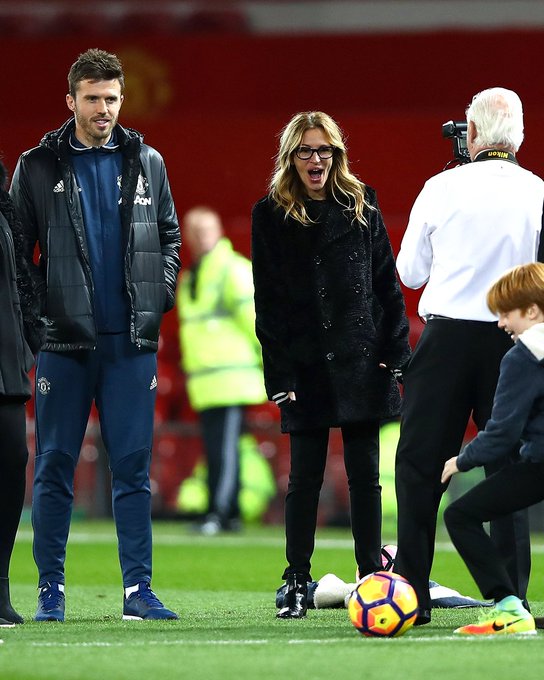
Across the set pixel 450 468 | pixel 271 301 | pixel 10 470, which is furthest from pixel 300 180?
pixel 10 470

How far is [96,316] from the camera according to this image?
19.5 feet

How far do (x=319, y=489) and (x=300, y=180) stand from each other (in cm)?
120

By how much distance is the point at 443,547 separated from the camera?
10.0 m

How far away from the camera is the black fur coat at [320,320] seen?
19.8ft

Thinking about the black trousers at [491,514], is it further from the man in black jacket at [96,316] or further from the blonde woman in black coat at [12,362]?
the blonde woman in black coat at [12,362]

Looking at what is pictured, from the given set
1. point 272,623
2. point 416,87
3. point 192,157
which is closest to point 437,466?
point 272,623

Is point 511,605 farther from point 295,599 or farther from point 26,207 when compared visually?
point 26,207

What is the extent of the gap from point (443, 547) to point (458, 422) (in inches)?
182

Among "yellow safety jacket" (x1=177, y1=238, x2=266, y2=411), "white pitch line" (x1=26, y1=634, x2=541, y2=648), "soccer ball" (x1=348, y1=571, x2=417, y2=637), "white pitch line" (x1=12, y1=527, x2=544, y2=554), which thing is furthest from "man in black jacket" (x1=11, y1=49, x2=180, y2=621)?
"yellow safety jacket" (x1=177, y1=238, x2=266, y2=411)

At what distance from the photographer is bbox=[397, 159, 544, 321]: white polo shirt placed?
18.0ft

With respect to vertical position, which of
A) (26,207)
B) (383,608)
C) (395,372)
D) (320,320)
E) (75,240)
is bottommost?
(383,608)

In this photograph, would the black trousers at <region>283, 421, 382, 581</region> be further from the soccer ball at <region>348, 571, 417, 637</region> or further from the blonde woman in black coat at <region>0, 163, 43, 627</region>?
the blonde woman in black coat at <region>0, 163, 43, 627</region>

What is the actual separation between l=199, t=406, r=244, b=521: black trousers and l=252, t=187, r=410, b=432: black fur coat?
4.80 m

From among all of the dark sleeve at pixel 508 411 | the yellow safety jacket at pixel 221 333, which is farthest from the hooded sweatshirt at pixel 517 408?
the yellow safety jacket at pixel 221 333
